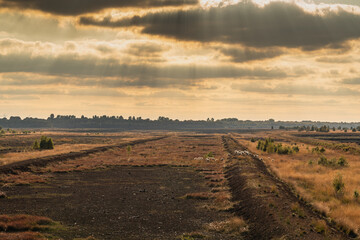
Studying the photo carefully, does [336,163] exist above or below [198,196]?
above

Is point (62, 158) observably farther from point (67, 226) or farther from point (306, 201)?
point (306, 201)

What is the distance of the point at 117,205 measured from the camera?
35938mm

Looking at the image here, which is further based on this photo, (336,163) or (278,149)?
(278,149)

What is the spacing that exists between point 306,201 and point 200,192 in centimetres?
1315

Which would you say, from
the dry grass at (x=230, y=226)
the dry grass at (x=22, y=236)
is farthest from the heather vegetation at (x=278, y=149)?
the dry grass at (x=22, y=236)

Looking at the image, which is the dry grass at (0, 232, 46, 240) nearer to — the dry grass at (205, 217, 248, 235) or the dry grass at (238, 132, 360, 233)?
the dry grass at (205, 217, 248, 235)

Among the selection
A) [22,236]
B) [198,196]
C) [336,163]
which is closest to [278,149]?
[336,163]

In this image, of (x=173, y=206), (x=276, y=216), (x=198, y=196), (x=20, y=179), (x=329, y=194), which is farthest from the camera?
(x=20, y=179)

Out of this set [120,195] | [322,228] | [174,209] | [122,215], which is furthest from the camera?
[120,195]

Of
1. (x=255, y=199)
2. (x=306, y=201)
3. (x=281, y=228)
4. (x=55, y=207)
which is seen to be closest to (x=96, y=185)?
(x=55, y=207)

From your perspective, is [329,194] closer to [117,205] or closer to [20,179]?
[117,205]

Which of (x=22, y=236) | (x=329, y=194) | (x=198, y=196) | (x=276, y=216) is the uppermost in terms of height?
(x=276, y=216)

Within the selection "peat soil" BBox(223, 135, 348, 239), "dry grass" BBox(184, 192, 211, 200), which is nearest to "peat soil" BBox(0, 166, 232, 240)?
"dry grass" BBox(184, 192, 211, 200)

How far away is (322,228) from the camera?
77.2 feet
